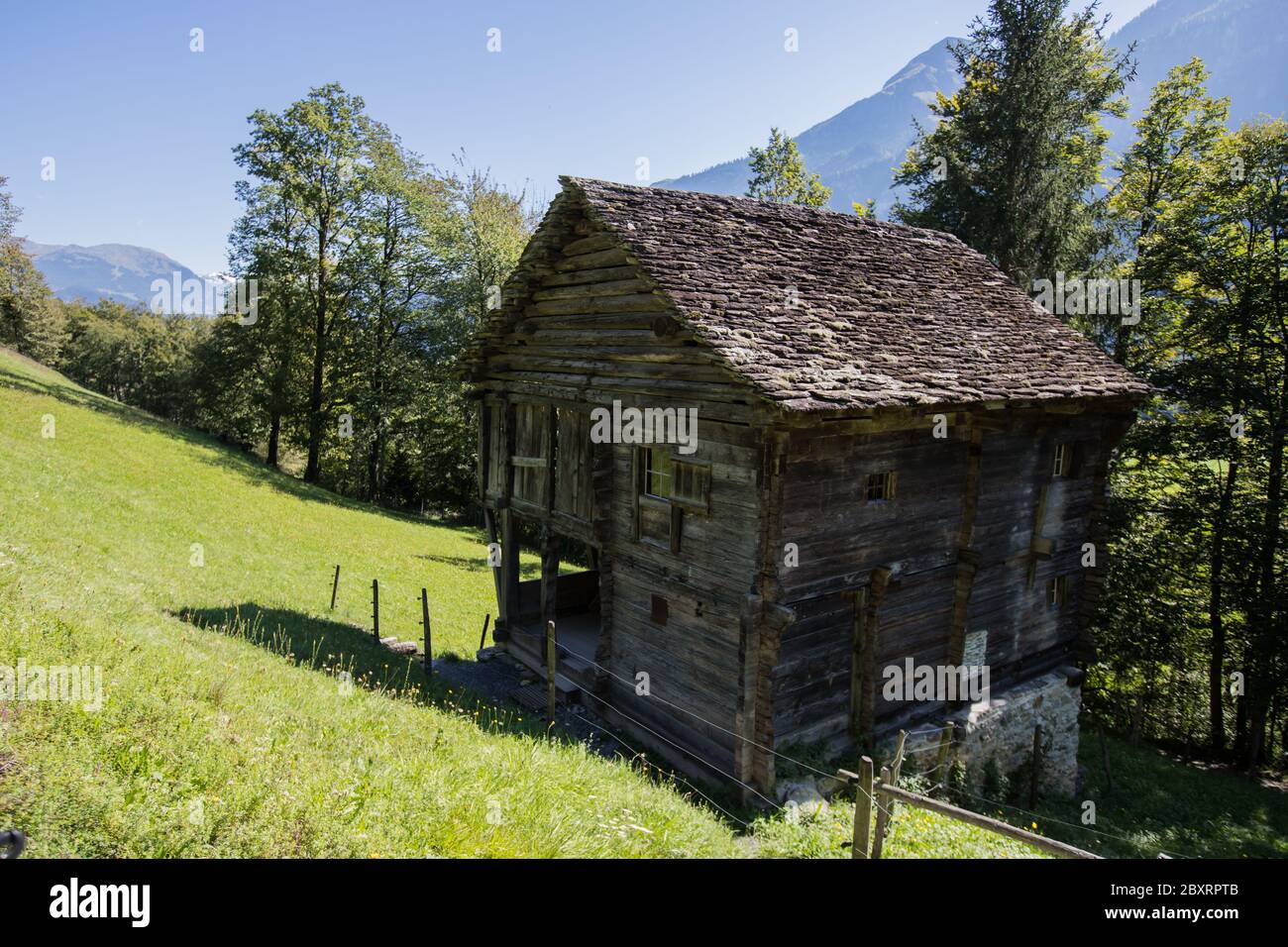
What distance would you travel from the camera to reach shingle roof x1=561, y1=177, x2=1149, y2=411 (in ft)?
34.4

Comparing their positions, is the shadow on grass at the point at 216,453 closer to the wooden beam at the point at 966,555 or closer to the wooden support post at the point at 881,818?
the wooden beam at the point at 966,555

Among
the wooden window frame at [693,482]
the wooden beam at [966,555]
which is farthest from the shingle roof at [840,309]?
the wooden window frame at [693,482]

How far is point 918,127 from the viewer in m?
28.2

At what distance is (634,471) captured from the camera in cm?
1273

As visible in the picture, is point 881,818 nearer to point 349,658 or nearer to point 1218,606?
point 349,658

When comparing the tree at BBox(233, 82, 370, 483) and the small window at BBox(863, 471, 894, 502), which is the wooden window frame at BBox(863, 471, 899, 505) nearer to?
the small window at BBox(863, 471, 894, 502)

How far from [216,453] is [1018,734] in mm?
33521

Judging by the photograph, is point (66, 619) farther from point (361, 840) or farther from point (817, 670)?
point (817, 670)

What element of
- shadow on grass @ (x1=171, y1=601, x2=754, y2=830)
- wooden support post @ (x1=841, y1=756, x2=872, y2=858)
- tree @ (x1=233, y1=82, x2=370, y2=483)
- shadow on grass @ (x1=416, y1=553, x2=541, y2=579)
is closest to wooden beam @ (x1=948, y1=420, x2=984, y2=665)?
shadow on grass @ (x1=171, y1=601, x2=754, y2=830)

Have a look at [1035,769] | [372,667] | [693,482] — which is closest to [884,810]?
[693,482]

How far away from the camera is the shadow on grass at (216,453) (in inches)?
1220

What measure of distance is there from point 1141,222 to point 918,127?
8860 millimetres

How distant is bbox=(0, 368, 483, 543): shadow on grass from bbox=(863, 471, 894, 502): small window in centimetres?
2424
